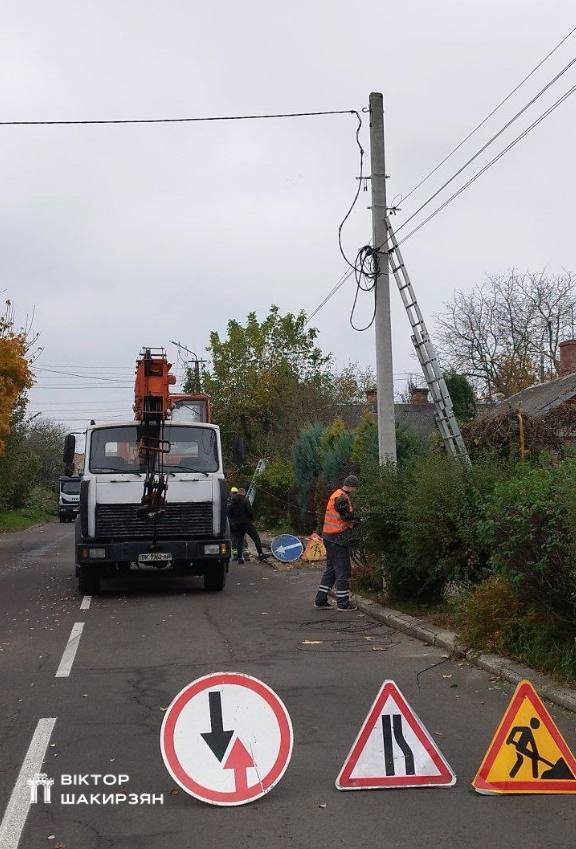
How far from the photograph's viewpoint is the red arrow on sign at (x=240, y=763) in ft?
17.1

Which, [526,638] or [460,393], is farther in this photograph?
[460,393]

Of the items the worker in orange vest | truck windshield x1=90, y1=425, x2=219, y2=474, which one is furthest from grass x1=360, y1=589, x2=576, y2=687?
truck windshield x1=90, y1=425, x2=219, y2=474

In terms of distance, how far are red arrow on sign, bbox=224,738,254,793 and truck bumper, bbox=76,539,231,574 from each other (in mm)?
9849

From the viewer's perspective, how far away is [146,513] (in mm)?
14953

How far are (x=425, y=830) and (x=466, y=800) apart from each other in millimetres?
518

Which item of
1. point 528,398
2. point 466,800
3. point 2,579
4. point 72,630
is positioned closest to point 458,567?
point 72,630

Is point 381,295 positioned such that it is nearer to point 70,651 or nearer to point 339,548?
point 339,548

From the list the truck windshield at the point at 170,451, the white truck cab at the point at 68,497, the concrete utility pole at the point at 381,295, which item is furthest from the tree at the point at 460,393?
the white truck cab at the point at 68,497

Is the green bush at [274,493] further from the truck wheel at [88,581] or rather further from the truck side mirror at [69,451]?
the truck wheel at [88,581]

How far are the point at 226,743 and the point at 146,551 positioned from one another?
994 cm

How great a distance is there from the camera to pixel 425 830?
16.1ft

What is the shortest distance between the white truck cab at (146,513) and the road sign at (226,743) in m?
9.78

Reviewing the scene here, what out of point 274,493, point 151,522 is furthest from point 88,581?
point 274,493

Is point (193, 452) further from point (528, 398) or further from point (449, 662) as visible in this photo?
point (528, 398)
